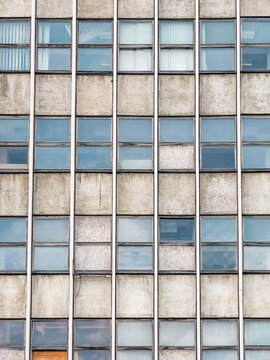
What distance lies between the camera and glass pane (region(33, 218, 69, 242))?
21328mm

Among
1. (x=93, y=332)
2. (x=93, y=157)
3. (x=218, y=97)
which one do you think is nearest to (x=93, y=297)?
(x=93, y=332)

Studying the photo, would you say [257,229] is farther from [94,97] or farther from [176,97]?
[94,97]

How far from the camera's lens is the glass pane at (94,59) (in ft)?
72.0

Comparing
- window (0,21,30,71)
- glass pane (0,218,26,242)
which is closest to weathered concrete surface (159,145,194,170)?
glass pane (0,218,26,242)

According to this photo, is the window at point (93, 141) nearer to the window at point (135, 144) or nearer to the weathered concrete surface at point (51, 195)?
the window at point (135, 144)

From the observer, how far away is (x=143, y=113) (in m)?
21.7

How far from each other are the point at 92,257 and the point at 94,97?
528 cm

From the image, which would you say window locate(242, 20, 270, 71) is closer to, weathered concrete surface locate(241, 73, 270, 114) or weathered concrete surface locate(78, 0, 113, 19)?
weathered concrete surface locate(241, 73, 270, 114)

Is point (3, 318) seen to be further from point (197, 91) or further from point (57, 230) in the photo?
point (197, 91)

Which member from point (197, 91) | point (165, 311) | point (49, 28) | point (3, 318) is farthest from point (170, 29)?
point (3, 318)

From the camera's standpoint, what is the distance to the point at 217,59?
22000 millimetres

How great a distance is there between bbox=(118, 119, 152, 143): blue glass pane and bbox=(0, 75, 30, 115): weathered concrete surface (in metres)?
3.19

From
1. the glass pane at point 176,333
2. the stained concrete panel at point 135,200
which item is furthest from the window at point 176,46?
the glass pane at point 176,333

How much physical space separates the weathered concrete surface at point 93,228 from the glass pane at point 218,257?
3195 millimetres
